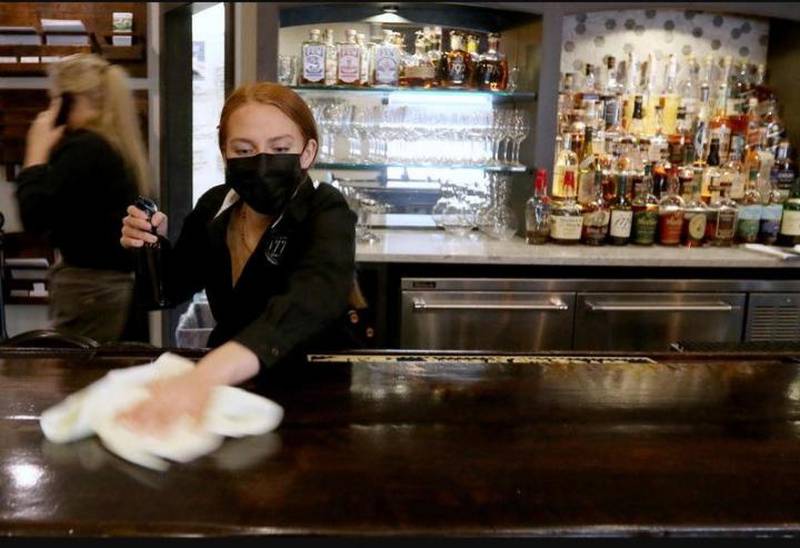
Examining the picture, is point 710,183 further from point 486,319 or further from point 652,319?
point 486,319

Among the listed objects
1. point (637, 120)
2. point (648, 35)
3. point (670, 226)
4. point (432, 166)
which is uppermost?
point (648, 35)

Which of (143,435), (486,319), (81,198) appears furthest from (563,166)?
(143,435)

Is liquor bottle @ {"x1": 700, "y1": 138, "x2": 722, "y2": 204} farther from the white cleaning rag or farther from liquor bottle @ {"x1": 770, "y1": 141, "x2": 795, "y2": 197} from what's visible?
the white cleaning rag

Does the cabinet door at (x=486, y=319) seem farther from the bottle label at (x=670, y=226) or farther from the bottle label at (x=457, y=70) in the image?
the bottle label at (x=457, y=70)

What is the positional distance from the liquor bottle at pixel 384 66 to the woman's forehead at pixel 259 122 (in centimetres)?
204

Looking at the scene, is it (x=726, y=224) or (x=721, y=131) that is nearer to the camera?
(x=726, y=224)

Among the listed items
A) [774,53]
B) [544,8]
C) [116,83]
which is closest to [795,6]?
[774,53]

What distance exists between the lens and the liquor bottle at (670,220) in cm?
354

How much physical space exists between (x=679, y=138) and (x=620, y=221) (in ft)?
2.23

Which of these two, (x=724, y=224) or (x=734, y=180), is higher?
(x=734, y=180)

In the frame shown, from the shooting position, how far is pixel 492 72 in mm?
3611

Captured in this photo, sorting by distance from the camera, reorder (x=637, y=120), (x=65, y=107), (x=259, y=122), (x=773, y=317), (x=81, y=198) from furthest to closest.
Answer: (x=637, y=120)
(x=773, y=317)
(x=65, y=107)
(x=81, y=198)
(x=259, y=122)

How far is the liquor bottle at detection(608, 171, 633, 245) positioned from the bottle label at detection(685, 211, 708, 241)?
276 millimetres

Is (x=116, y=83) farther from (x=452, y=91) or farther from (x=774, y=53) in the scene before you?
(x=774, y=53)
